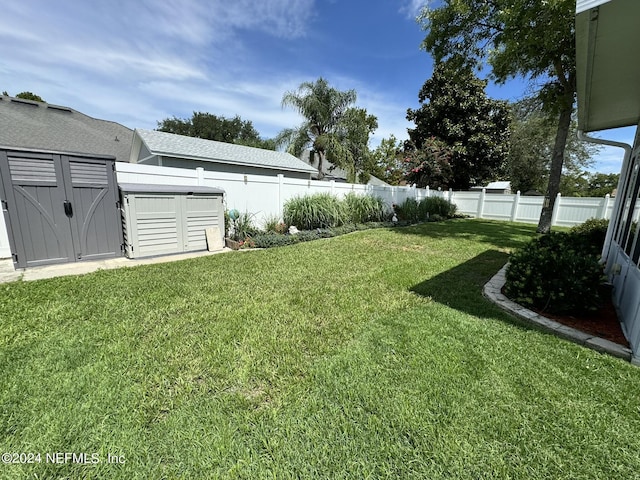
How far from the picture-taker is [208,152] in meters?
12.0

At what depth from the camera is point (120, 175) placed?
5273mm

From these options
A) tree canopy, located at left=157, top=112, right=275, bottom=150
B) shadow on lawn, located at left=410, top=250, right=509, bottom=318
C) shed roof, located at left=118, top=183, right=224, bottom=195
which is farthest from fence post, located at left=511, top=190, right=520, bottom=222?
tree canopy, located at left=157, top=112, right=275, bottom=150

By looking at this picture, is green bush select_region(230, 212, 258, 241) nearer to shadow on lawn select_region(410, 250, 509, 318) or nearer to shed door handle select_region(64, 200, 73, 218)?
shed door handle select_region(64, 200, 73, 218)

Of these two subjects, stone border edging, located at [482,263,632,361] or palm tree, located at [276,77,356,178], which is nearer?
stone border edging, located at [482,263,632,361]

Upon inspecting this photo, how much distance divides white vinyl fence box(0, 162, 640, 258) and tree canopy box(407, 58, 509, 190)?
2827 millimetres

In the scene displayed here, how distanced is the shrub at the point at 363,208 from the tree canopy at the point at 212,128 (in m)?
24.3

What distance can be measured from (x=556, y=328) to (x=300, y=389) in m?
2.90

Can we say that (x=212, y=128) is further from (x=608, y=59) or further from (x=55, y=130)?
(x=608, y=59)

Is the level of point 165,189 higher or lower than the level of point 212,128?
lower

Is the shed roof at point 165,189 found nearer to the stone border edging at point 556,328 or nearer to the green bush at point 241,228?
the green bush at point 241,228

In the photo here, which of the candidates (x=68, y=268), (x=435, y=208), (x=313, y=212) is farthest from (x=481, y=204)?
(x=68, y=268)

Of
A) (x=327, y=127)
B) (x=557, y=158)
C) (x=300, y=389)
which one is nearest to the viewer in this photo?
(x=300, y=389)

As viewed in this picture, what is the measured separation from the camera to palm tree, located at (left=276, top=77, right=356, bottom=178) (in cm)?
1586

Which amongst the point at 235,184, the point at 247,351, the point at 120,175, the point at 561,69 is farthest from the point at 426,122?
the point at 247,351
